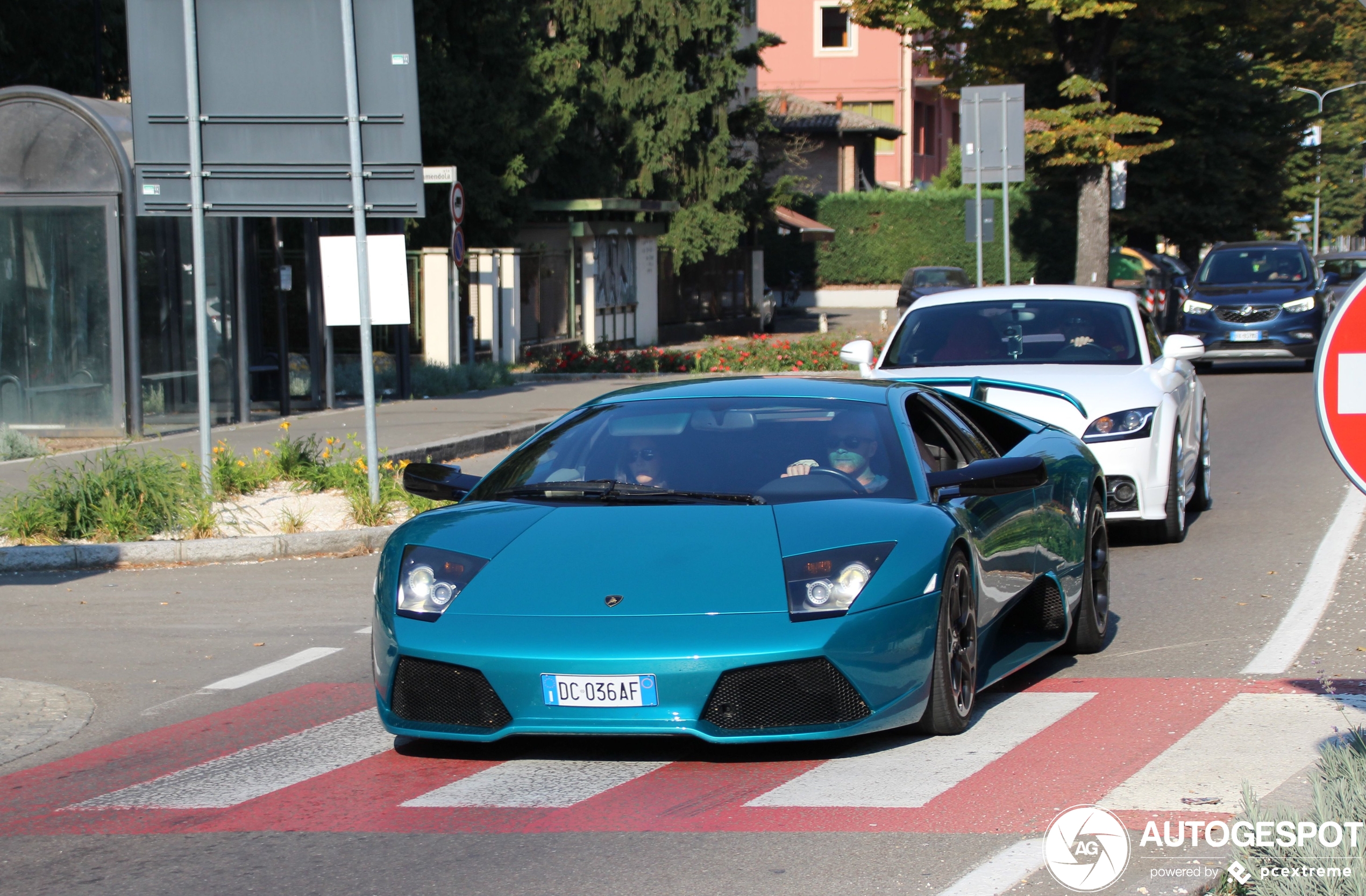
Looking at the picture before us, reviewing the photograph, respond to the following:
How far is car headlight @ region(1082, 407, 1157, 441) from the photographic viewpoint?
33.0 feet

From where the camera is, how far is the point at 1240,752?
5.45 m

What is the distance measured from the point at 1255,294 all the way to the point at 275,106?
17683 millimetres

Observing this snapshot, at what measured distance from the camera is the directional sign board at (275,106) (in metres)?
12.9

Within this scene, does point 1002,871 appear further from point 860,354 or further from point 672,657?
point 860,354

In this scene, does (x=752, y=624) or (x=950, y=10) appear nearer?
(x=752, y=624)

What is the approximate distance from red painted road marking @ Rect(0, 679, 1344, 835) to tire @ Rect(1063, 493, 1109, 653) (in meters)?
0.82

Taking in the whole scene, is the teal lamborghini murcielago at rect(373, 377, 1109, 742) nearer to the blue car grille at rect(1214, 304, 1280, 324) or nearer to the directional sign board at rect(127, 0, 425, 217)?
the directional sign board at rect(127, 0, 425, 217)

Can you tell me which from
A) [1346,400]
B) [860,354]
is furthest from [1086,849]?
[860,354]

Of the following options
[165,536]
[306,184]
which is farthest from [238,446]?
[165,536]

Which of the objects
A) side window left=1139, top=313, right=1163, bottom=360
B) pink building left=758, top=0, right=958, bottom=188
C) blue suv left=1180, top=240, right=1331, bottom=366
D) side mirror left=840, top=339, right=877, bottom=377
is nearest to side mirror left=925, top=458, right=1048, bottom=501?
side mirror left=840, top=339, right=877, bottom=377

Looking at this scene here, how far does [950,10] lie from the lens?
34.8 metres

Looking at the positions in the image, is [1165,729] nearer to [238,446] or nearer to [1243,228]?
[238,446]

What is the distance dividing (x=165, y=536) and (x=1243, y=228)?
40126mm

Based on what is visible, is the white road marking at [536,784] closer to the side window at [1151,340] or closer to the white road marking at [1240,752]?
the white road marking at [1240,752]
